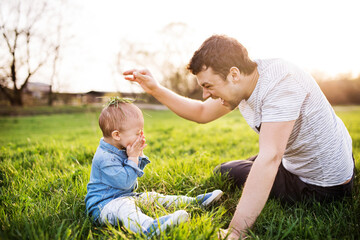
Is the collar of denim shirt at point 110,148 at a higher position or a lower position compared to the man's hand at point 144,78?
lower

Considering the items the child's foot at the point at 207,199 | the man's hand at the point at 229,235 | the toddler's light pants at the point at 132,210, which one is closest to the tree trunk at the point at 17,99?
the toddler's light pants at the point at 132,210

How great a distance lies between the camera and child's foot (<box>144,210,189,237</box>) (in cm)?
165

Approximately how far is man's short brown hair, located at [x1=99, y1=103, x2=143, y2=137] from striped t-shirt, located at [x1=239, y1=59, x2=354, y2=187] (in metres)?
1.02

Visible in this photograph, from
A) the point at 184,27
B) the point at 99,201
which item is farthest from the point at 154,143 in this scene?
the point at 184,27

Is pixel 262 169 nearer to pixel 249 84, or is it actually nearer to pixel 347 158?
pixel 249 84

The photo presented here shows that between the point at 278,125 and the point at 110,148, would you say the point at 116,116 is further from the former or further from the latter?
the point at 278,125

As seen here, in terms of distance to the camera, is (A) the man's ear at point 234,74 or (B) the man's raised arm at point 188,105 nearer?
(A) the man's ear at point 234,74

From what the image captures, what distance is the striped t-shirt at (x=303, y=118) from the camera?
5.93 ft

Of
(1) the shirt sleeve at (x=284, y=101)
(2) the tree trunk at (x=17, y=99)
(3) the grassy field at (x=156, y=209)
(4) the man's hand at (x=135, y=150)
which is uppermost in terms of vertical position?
(1) the shirt sleeve at (x=284, y=101)

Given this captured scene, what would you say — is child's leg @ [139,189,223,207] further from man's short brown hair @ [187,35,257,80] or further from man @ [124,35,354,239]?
man's short brown hair @ [187,35,257,80]

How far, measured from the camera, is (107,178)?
6.75ft

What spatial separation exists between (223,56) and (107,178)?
1.38 m

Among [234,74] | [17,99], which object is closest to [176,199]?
[234,74]

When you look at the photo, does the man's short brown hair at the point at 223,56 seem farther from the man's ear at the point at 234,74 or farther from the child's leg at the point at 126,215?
the child's leg at the point at 126,215
